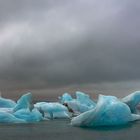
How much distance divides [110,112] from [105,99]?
1.30 m

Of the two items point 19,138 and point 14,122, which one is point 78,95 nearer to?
point 14,122

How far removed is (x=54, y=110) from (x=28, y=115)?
5.24 m

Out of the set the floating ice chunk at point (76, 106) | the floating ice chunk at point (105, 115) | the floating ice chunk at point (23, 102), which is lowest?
the floating ice chunk at point (105, 115)

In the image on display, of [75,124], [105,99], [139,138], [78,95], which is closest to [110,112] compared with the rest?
[105,99]

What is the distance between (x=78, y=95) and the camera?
41531 millimetres

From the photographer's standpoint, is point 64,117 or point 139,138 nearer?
point 139,138

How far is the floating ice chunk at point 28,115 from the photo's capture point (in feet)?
114

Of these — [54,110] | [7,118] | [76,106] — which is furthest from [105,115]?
[76,106]

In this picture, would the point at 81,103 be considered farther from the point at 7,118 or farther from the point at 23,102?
the point at 7,118

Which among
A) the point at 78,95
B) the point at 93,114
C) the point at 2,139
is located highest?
the point at 78,95

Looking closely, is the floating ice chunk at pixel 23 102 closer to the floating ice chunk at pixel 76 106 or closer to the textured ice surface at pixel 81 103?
the textured ice surface at pixel 81 103

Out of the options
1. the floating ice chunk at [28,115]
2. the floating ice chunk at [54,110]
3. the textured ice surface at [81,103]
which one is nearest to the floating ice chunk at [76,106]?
the textured ice surface at [81,103]

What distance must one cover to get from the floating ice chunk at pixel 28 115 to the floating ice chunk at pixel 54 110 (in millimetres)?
1922

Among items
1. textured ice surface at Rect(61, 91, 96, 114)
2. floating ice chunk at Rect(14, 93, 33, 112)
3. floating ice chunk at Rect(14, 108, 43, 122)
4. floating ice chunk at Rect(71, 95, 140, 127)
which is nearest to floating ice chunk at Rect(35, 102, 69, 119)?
textured ice surface at Rect(61, 91, 96, 114)
